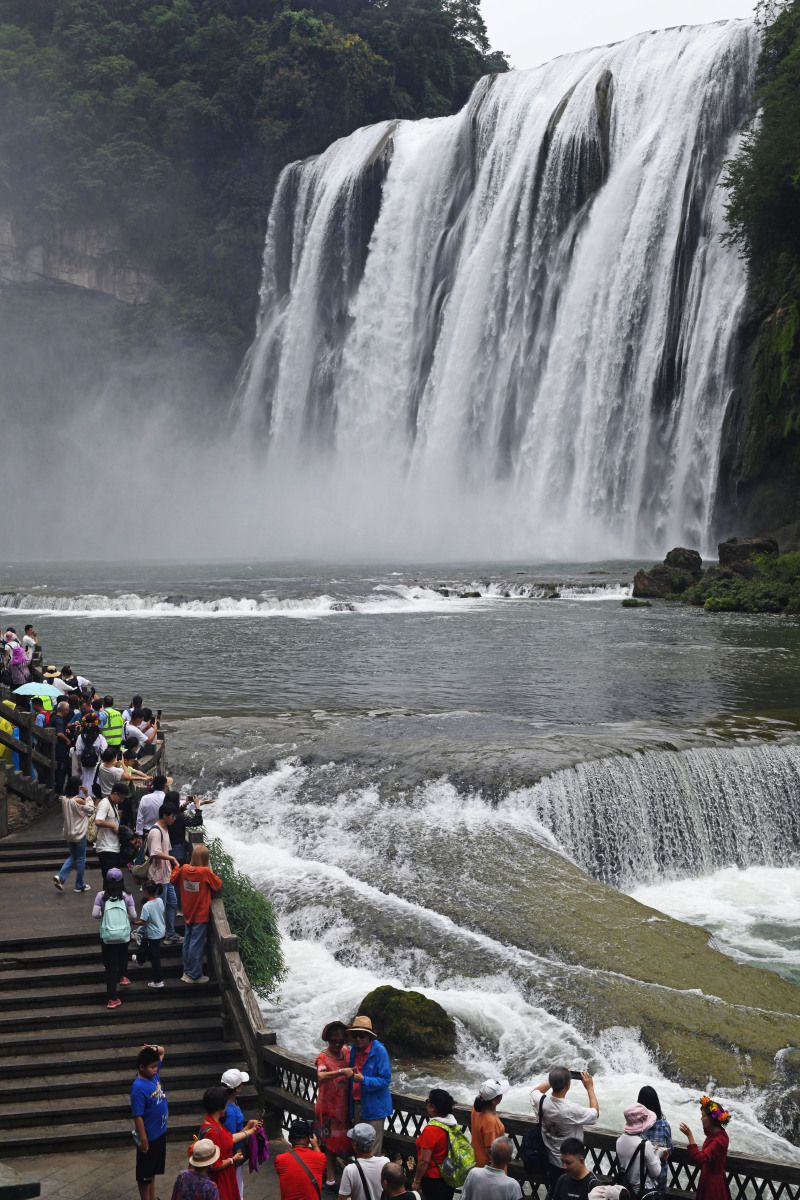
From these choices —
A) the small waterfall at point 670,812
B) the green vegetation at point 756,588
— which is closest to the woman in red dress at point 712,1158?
the small waterfall at point 670,812

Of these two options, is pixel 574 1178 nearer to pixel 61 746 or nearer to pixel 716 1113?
pixel 716 1113

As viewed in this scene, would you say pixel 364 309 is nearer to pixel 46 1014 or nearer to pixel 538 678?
pixel 538 678

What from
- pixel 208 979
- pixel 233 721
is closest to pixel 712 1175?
pixel 208 979

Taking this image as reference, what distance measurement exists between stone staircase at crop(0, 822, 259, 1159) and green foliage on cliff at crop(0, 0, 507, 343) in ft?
249

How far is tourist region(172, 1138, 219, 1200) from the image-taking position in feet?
23.5

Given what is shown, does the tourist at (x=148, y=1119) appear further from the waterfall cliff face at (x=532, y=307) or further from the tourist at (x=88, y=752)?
the waterfall cliff face at (x=532, y=307)

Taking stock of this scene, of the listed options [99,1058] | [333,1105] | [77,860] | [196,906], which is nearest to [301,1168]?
[333,1105]

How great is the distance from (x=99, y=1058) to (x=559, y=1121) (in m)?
4.37

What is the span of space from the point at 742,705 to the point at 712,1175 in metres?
15.8

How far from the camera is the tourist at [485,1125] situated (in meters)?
7.65

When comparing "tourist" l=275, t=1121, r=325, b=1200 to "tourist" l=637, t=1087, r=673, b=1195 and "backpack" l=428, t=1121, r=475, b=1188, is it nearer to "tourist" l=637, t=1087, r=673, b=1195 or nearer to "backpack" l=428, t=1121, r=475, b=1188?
"backpack" l=428, t=1121, r=475, b=1188

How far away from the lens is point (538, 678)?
2605 centimetres

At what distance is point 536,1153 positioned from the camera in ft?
25.7

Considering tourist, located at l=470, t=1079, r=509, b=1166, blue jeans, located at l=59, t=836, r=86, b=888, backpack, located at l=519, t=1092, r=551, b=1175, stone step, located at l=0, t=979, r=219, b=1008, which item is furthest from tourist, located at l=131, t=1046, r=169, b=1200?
blue jeans, located at l=59, t=836, r=86, b=888
